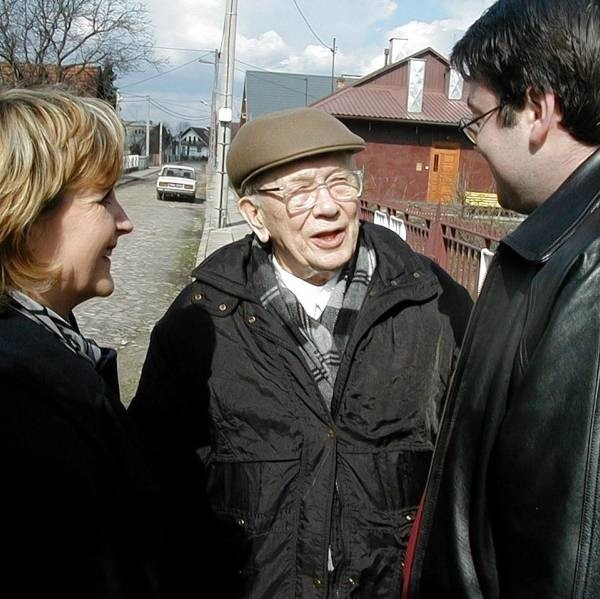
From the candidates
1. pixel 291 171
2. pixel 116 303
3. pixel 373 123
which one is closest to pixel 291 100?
pixel 373 123

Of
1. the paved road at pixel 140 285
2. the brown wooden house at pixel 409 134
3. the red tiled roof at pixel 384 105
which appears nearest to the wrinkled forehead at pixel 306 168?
the paved road at pixel 140 285

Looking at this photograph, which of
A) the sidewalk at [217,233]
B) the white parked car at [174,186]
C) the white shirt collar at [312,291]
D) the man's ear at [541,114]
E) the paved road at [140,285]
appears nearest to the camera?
the man's ear at [541,114]

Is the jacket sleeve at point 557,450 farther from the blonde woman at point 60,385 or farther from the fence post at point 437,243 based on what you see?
the fence post at point 437,243

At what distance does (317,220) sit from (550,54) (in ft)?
3.04

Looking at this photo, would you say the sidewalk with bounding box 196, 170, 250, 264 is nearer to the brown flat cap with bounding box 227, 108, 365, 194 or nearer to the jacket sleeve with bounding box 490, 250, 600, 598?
the brown flat cap with bounding box 227, 108, 365, 194

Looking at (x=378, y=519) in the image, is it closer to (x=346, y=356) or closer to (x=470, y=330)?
(x=346, y=356)

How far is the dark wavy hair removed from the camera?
1.28 m

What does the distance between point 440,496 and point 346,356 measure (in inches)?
24.2

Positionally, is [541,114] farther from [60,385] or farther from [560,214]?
[60,385]

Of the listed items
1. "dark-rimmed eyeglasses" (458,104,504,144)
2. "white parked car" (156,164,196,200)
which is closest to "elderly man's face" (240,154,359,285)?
"dark-rimmed eyeglasses" (458,104,504,144)

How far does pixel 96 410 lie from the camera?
134 cm

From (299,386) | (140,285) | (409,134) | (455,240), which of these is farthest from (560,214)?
(409,134)

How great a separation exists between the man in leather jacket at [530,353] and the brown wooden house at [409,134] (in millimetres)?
30781

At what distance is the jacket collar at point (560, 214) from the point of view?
1.24 m
